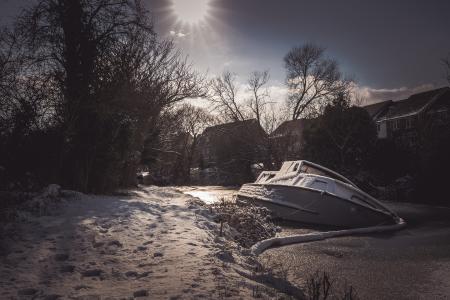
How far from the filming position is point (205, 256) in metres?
4.69

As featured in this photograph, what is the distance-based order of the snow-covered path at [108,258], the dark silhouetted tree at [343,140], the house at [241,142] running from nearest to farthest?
the snow-covered path at [108,258], the dark silhouetted tree at [343,140], the house at [241,142]

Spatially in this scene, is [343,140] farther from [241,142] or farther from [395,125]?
[395,125]

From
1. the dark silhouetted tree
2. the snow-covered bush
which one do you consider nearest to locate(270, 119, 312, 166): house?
the dark silhouetted tree

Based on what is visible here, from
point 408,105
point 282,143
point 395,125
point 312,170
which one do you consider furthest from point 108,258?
point 408,105

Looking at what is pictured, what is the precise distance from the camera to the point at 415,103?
141ft

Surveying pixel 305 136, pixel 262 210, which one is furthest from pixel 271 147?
pixel 262 210

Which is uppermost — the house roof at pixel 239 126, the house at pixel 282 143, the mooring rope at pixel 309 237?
the house roof at pixel 239 126

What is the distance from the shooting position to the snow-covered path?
347cm

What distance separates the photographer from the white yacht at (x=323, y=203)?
977 centimetres

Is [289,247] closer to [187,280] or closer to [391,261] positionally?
[391,261]

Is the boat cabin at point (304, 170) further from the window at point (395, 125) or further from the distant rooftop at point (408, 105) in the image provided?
the window at point (395, 125)

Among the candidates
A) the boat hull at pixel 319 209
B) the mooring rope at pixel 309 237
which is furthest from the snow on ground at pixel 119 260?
the boat hull at pixel 319 209

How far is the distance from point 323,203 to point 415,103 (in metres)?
40.0

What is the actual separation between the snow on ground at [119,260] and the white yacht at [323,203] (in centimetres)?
467
